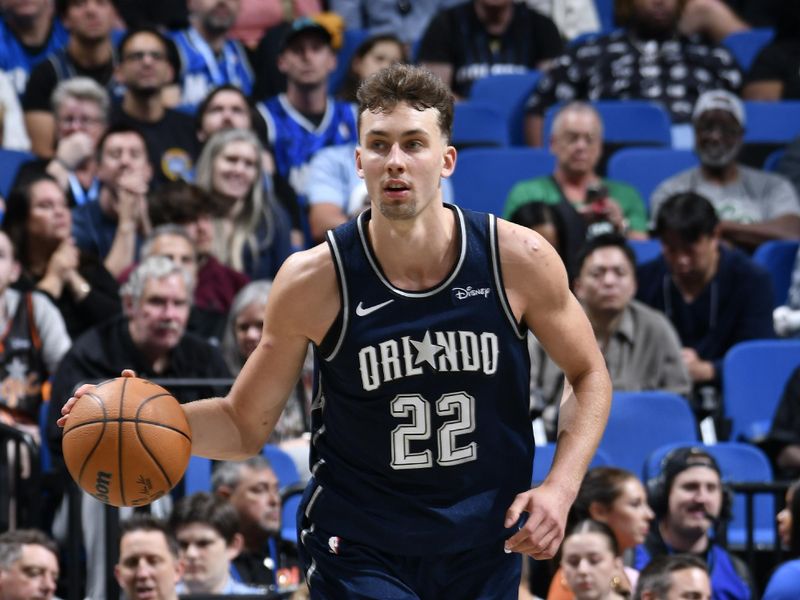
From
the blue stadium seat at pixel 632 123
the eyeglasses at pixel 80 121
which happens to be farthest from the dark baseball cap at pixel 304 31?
the blue stadium seat at pixel 632 123

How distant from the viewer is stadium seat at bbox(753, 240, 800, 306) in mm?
9281

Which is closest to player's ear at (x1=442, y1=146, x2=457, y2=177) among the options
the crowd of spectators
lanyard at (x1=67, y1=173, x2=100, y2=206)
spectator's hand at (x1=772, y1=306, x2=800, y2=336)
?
the crowd of spectators

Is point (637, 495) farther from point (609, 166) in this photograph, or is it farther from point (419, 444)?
point (609, 166)

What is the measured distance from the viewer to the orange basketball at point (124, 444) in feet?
13.4

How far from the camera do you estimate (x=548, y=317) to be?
13.3ft

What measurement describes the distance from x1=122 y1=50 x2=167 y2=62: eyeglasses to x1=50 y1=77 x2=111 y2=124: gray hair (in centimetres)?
26

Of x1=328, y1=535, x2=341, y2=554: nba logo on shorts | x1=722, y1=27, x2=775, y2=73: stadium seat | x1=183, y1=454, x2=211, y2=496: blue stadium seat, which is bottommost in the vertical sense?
x1=183, y1=454, x2=211, y2=496: blue stadium seat

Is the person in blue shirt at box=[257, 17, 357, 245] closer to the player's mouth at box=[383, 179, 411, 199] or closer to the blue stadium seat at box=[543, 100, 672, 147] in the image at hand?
the blue stadium seat at box=[543, 100, 672, 147]

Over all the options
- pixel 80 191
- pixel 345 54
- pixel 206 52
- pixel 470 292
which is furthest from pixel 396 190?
pixel 345 54

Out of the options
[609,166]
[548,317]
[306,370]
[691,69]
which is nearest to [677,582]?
[548,317]

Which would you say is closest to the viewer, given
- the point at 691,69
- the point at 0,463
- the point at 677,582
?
the point at 677,582

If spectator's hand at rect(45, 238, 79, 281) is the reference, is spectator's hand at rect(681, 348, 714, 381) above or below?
below

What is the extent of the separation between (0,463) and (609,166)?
4.96 m

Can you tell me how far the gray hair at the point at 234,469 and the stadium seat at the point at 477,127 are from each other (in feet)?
13.7
